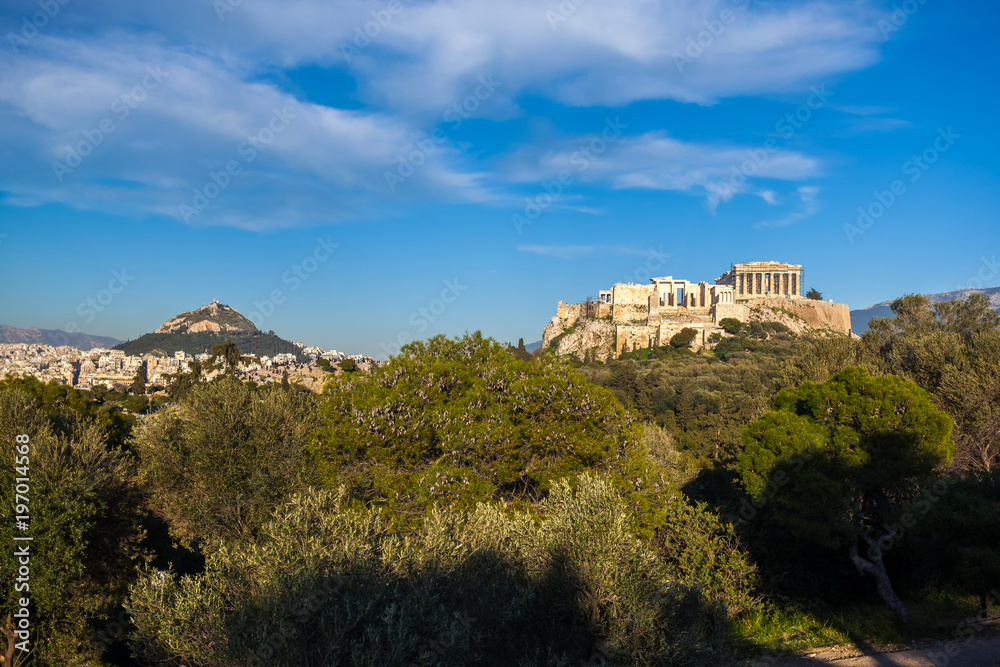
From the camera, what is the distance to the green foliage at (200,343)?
540 feet

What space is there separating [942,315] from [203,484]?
4154 cm

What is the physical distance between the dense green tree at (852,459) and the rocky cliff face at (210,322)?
187 metres

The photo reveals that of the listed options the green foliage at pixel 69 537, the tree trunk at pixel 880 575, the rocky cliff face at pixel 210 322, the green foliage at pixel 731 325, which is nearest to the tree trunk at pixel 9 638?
the green foliage at pixel 69 537

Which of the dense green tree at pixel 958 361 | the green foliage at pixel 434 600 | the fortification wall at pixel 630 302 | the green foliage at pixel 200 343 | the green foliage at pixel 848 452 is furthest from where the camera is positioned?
the green foliage at pixel 200 343

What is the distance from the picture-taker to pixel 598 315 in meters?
97.9

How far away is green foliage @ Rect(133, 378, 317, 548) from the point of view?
16.6 meters

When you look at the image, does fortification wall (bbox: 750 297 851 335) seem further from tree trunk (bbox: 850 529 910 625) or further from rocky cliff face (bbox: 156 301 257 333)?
rocky cliff face (bbox: 156 301 257 333)

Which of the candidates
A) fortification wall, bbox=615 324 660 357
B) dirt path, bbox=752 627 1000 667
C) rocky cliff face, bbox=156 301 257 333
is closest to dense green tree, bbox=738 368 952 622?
dirt path, bbox=752 627 1000 667

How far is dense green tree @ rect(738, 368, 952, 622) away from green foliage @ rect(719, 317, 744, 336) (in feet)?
230

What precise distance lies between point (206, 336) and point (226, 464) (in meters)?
176

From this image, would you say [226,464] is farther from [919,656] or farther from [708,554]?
[919,656]

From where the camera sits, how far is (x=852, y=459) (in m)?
13.9

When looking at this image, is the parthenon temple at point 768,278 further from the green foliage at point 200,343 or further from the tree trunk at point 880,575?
the green foliage at point 200,343

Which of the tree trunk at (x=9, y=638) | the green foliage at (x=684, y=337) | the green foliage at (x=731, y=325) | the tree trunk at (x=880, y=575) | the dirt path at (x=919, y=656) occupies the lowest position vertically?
the tree trunk at (x=9, y=638)
